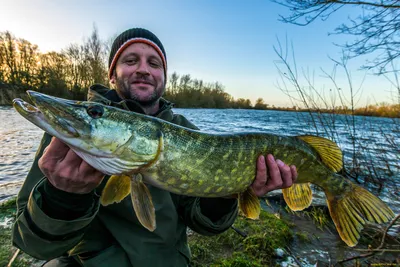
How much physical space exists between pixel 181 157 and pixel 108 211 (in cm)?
66

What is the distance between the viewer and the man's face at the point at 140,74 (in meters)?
2.35

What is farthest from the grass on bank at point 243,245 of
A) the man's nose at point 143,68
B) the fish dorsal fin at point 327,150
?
the man's nose at point 143,68

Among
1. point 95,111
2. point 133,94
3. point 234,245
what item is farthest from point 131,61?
point 234,245

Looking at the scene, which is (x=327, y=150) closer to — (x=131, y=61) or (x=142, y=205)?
(x=142, y=205)

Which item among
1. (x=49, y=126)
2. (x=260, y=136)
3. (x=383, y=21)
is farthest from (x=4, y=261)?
(x=383, y=21)

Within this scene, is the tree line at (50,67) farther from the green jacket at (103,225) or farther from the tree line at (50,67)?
the green jacket at (103,225)

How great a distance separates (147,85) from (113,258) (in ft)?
4.93

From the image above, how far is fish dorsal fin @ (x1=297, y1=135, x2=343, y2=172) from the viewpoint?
1.98 m

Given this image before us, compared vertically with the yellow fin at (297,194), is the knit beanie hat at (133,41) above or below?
above

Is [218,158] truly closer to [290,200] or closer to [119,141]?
[119,141]

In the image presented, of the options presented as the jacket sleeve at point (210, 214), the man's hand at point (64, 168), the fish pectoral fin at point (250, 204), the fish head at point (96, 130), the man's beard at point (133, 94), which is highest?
the man's beard at point (133, 94)

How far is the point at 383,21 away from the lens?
3.19 meters

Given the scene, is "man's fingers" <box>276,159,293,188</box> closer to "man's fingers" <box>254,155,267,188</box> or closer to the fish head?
"man's fingers" <box>254,155,267,188</box>

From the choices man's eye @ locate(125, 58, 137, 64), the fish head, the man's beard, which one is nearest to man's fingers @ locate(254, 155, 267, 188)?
the fish head
